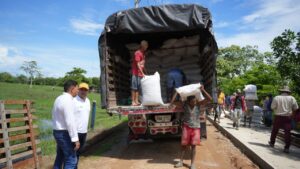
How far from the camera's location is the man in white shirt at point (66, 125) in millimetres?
4258

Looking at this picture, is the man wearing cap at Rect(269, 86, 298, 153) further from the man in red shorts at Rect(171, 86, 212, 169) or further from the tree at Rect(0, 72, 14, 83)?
the tree at Rect(0, 72, 14, 83)

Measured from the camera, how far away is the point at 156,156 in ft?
23.1

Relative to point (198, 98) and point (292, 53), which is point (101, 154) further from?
point (292, 53)

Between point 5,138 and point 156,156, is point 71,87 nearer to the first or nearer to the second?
point 5,138

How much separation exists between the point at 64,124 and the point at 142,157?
9.88 ft

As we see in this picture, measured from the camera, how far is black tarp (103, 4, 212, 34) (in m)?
6.69

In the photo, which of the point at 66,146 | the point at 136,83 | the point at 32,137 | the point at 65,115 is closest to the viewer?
the point at 65,115

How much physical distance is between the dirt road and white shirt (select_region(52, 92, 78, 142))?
6.56 ft

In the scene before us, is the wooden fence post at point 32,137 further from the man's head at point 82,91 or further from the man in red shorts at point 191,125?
the man in red shorts at point 191,125

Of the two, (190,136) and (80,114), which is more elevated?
(80,114)

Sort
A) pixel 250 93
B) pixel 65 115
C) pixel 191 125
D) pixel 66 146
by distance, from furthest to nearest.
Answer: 1. pixel 250 93
2. pixel 191 125
3. pixel 66 146
4. pixel 65 115

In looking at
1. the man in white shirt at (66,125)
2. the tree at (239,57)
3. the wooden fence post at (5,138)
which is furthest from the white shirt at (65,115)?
Result: the tree at (239,57)

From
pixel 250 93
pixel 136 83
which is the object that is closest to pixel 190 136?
pixel 136 83

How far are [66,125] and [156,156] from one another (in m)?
3.25
